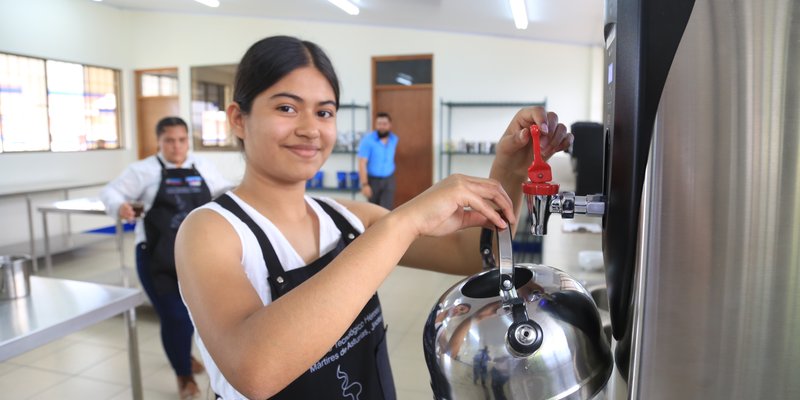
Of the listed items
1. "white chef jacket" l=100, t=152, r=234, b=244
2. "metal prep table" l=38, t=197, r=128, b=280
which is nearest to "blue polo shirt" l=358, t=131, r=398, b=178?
"metal prep table" l=38, t=197, r=128, b=280

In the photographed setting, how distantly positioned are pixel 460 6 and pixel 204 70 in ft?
15.1

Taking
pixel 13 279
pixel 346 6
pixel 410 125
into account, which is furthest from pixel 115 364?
pixel 410 125

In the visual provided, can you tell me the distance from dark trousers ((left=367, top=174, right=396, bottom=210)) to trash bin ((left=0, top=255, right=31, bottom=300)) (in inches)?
176

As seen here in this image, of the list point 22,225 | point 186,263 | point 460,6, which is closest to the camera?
point 186,263

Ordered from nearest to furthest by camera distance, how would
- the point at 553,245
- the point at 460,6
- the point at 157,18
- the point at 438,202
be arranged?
the point at 438,202, the point at 553,245, the point at 460,6, the point at 157,18

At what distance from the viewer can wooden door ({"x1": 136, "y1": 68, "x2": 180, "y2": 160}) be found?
28.4 ft

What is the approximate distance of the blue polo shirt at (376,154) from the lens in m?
6.15

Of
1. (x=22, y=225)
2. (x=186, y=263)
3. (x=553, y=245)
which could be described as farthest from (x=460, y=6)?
(x=186, y=263)

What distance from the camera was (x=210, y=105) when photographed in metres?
8.60

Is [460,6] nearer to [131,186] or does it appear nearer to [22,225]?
[131,186]

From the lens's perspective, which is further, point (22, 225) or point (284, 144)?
point (22, 225)

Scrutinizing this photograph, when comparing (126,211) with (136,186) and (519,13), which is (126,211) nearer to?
(136,186)

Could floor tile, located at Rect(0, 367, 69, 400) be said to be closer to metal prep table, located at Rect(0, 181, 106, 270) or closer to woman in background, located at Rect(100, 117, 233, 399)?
woman in background, located at Rect(100, 117, 233, 399)

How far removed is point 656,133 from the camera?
0.50 m
